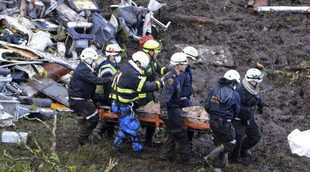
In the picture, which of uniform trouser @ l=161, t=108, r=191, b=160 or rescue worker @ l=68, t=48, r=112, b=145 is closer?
uniform trouser @ l=161, t=108, r=191, b=160

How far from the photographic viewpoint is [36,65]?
12578 millimetres

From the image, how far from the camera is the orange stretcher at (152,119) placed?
31.7 ft

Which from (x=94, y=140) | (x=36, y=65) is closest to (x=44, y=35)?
(x=36, y=65)

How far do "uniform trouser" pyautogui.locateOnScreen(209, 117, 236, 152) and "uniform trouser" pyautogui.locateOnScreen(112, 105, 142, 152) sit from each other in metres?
1.31

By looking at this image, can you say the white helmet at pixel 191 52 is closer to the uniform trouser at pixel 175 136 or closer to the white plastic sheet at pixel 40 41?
the uniform trouser at pixel 175 136

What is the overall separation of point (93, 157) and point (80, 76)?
135 cm

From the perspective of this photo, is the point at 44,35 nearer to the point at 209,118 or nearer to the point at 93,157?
the point at 93,157

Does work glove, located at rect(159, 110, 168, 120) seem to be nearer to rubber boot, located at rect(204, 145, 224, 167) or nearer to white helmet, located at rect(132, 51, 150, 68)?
white helmet, located at rect(132, 51, 150, 68)

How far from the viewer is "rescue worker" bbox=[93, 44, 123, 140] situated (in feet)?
33.0

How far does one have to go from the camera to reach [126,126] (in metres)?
9.80

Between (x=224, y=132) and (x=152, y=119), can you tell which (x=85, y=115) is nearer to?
(x=152, y=119)

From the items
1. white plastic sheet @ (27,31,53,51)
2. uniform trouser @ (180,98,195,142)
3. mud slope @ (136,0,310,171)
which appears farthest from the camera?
white plastic sheet @ (27,31,53,51)

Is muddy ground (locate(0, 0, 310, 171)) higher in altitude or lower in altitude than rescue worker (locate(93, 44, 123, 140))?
lower

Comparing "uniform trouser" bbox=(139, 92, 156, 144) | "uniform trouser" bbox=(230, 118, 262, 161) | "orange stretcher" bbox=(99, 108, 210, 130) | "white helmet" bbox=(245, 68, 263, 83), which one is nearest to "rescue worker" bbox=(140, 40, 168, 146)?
"uniform trouser" bbox=(139, 92, 156, 144)
